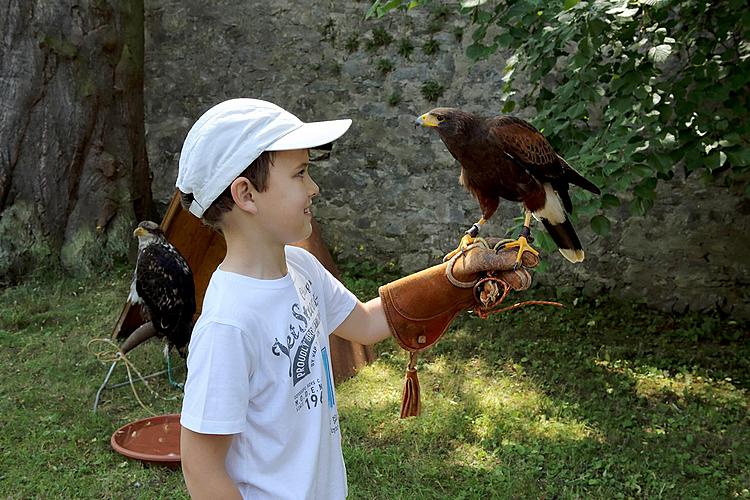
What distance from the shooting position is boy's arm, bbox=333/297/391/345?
Answer: 6.36 feet

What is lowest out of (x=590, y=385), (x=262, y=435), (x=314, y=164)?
(x=590, y=385)

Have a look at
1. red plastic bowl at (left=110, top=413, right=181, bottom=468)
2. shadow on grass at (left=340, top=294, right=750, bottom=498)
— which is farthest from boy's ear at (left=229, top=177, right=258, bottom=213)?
red plastic bowl at (left=110, top=413, right=181, bottom=468)

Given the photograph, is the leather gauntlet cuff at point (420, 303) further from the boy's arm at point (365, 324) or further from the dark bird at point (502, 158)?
the dark bird at point (502, 158)

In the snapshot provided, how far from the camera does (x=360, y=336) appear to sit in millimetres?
1991

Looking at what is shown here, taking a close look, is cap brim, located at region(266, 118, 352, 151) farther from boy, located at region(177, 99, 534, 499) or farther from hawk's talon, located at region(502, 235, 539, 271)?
hawk's talon, located at region(502, 235, 539, 271)

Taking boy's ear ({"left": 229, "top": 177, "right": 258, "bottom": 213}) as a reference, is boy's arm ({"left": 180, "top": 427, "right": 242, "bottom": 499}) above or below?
below

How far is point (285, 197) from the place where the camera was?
1.45 meters

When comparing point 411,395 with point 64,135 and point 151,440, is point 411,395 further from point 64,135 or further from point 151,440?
point 64,135

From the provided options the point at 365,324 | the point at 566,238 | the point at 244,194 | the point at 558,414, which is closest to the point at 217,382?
the point at 244,194

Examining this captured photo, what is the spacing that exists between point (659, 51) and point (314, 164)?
416 centimetres

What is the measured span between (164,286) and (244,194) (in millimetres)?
2706

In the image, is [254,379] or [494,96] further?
[494,96]

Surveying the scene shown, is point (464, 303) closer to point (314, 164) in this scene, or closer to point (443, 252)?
point (443, 252)

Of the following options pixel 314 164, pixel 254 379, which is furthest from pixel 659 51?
pixel 314 164
